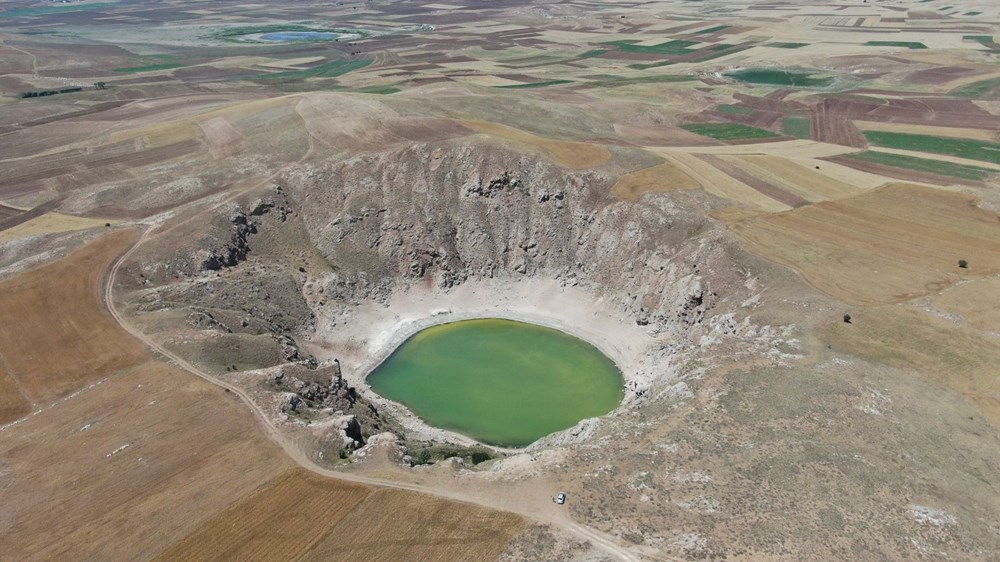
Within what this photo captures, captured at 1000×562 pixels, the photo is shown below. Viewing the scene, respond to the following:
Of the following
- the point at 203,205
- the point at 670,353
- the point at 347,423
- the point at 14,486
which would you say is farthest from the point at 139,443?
the point at 670,353

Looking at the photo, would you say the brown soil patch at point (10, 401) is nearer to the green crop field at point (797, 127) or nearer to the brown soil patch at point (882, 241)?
the brown soil patch at point (882, 241)

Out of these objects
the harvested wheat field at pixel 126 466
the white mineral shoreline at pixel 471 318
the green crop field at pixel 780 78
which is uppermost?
the green crop field at pixel 780 78

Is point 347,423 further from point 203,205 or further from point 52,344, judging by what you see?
point 203,205

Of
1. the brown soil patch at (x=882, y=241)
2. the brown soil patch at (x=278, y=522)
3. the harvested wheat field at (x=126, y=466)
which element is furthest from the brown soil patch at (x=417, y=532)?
the brown soil patch at (x=882, y=241)

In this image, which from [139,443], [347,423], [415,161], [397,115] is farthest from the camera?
[397,115]

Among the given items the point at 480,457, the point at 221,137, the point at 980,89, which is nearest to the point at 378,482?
the point at 480,457

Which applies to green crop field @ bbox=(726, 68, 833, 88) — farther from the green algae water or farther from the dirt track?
the dirt track
